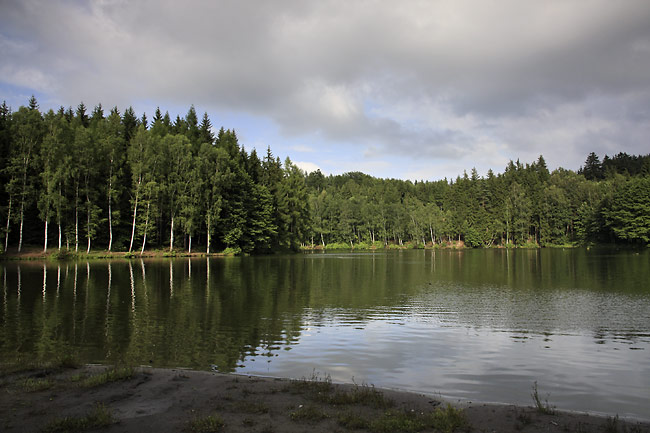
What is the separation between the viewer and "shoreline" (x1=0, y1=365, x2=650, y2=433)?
7.17 m

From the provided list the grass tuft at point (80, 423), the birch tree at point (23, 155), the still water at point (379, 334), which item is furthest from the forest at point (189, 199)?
the grass tuft at point (80, 423)

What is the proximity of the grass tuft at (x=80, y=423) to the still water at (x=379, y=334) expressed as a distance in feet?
16.1

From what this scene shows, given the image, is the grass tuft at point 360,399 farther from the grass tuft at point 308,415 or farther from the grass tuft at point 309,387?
the grass tuft at point 308,415

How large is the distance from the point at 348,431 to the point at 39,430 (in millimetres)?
4936

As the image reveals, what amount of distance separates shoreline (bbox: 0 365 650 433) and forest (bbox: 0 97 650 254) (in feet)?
200

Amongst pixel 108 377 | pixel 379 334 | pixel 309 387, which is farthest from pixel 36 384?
pixel 379 334

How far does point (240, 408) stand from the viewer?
7984mm

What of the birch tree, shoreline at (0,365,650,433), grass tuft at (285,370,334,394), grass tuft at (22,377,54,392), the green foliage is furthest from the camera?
the green foliage

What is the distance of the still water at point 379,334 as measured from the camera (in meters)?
11.5

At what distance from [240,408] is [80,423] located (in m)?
2.61

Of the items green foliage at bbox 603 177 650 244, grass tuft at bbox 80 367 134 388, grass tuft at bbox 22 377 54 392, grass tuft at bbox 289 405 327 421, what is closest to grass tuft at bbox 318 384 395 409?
grass tuft at bbox 289 405 327 421

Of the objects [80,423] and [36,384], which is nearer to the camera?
[80,423]

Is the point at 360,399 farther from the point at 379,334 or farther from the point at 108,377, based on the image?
the point at 379,334

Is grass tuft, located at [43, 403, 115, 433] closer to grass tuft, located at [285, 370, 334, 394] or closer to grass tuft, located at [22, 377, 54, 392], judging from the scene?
grass tuft, located at [22, 377, 54, 392]
